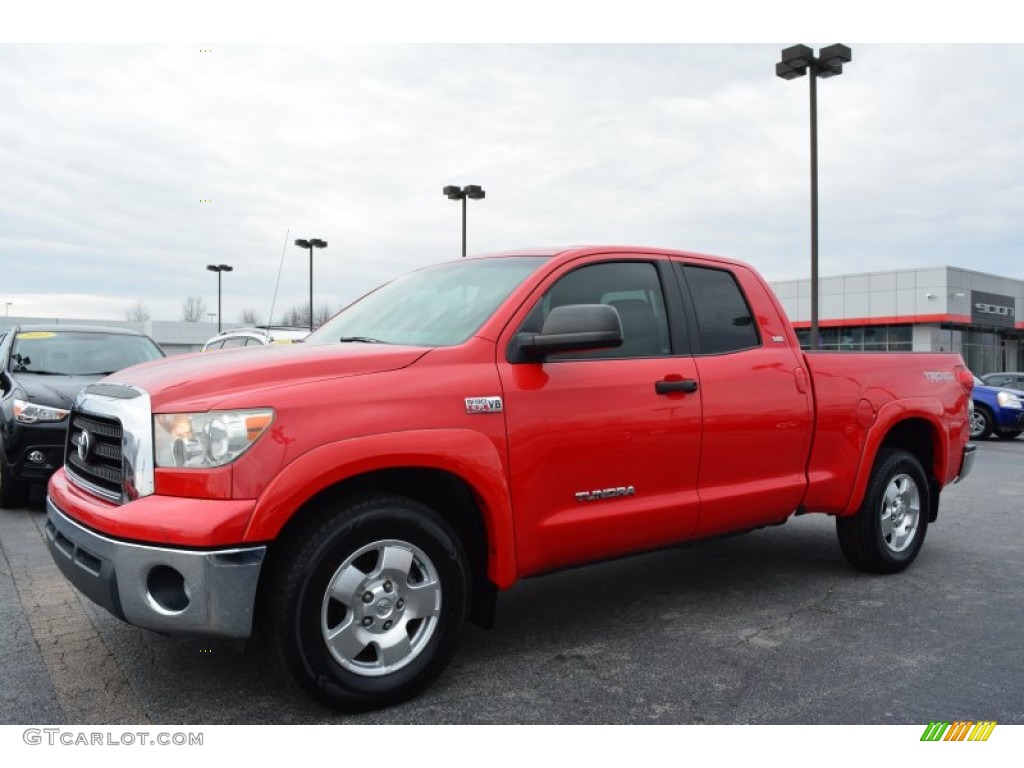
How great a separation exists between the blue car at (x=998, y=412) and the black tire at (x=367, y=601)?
15585 mm

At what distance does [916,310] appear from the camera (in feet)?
123

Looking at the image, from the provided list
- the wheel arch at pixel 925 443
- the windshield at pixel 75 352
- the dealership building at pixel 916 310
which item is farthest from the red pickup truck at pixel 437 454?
the dealership building at pixel 916 310

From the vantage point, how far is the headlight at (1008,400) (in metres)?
16.5

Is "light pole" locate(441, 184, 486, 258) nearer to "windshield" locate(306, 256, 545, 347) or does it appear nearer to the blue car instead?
the blue car

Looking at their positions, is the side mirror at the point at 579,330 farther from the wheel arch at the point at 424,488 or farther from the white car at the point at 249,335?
the white car at the point at 249,335

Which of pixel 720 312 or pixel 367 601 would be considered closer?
pixel 367 601

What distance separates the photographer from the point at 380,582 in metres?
3.31

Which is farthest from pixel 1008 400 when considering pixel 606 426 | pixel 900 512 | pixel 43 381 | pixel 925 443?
pixel 43 381

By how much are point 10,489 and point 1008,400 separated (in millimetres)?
16232

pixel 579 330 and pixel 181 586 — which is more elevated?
pixel 579 330

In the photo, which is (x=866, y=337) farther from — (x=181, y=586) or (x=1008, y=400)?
(x=181, y=586)

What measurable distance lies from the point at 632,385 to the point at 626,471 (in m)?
0.39

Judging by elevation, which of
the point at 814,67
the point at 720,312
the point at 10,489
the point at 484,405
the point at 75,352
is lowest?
the point at 10,489

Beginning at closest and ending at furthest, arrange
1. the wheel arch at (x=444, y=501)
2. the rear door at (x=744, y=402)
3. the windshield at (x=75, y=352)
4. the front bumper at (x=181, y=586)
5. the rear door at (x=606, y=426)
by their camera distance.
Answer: the front bumper at (x=181, y=586) → the wheel arch at (x=444, y=501) → the rear door at (x=606, y=426) → the rear door at (x=744, y=402) → the windshield at (x=75, y=352)
